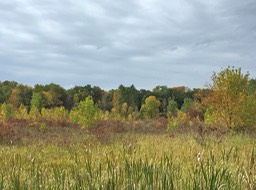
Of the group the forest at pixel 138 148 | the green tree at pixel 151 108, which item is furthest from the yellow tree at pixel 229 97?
the green tree at pixel 151 108

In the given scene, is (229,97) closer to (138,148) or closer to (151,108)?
(138,148)

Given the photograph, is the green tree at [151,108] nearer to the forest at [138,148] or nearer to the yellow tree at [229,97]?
the forest at [138,148]

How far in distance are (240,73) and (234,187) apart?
1531 centimetres

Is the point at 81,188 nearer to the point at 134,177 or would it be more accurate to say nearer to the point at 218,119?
the point at 134,177

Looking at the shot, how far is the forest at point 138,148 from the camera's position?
3.43m

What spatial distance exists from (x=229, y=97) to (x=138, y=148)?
31.6ft

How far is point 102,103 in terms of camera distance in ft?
242

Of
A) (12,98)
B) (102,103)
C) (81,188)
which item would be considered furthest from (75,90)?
(81,188)

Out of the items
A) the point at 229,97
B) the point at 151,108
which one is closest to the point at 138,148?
the point at 229,97

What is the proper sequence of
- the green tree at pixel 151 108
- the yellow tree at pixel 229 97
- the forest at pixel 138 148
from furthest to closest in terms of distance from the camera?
1. the green tree at pixel 151 108
2. the yellow tree at pixel 229 97
3. the forest at pixel 138 148

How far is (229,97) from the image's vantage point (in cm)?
1648

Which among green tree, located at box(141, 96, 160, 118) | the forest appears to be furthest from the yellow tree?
green tree, located at box(141, 96, 160, 118)

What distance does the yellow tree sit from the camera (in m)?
16.3

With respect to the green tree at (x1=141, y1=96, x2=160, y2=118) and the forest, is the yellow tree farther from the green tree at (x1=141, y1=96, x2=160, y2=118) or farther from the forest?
the green tree at (x1=141, y1=96, x2=160, y2=118)
